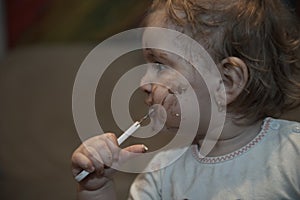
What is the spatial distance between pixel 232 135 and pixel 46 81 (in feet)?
3.12

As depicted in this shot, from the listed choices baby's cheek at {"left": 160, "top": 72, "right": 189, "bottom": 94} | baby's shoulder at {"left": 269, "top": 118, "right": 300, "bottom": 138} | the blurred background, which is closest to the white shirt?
baby's shoulder at {"left": 269, "top": 118, "right": 300, "bottom": 138}

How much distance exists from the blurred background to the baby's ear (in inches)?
16.9

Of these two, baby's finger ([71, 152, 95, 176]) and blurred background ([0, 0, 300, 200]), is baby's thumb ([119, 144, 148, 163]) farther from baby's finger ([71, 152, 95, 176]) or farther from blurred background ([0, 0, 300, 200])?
blurred background ([0, 0, 300, 200])

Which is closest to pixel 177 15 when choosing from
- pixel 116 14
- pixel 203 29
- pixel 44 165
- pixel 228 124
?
pixel 203 29

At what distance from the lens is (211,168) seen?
688mm

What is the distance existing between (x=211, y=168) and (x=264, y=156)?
0.07 m

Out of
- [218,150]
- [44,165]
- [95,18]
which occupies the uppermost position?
[95,18]

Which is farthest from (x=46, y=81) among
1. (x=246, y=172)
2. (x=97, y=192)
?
(x=246, y=172)

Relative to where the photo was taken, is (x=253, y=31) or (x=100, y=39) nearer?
(x=253, y=31)

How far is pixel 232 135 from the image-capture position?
70cm

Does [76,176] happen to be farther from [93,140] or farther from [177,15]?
[177,15]

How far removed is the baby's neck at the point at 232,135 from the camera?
69cm

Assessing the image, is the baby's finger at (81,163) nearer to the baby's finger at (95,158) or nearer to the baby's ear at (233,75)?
the baby's finger at (95,158)

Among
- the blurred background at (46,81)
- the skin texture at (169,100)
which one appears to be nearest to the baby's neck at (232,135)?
the skin texture at (169,100)
